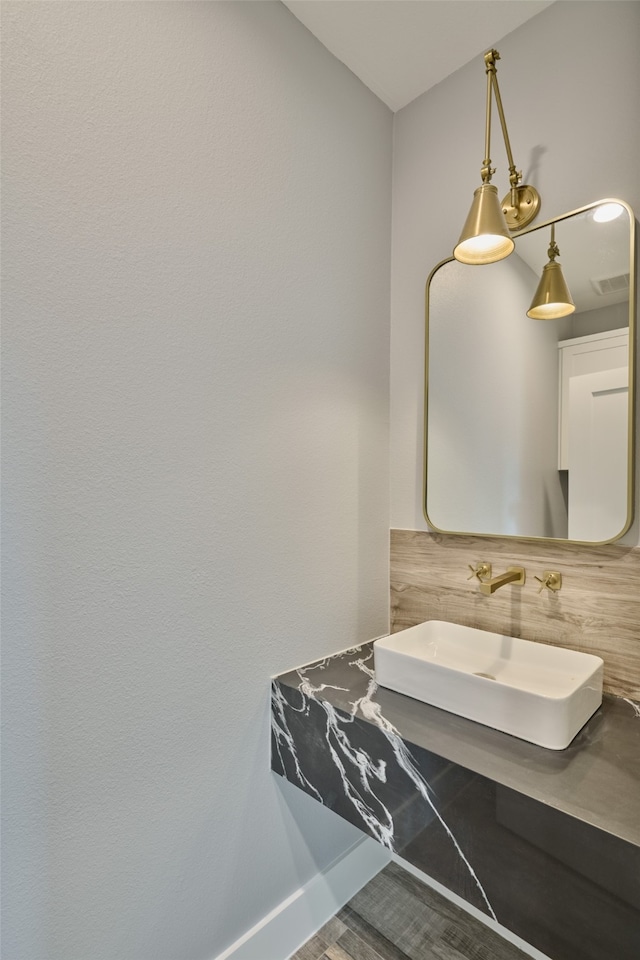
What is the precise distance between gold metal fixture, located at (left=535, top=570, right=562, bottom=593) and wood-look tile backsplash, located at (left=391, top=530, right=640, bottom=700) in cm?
1

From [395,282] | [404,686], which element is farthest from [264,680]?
[395,282]

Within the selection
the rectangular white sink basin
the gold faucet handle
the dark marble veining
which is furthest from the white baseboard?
the gold faucet handle

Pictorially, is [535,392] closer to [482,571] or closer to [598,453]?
[598,453]

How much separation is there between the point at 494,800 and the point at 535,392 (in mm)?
998

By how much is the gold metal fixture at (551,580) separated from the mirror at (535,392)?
0.33ft

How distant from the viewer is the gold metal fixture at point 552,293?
1.29 metres

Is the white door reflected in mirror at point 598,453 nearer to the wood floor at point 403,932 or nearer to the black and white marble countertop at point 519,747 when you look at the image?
the black and white marble countertop at point 519,747

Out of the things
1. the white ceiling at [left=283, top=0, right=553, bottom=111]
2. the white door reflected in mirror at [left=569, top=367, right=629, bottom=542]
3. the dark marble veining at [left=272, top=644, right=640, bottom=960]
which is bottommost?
the dark marble veining at [left=272, top=644, right=640, bottom=960]

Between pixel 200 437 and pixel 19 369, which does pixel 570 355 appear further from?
pixel 19 369

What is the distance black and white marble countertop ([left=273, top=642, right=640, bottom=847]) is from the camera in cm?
Answer: 79

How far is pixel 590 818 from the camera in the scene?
751 mm

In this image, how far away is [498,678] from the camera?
128 cm

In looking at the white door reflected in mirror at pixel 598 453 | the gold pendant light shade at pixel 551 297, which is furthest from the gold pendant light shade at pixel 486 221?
the white door reflected in mirror at pixel 598 453

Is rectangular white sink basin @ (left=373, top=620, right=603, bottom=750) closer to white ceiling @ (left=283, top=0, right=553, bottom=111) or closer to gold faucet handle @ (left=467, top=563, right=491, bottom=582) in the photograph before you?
gold faucet handle @ (left=467, top=563, right=491, bottom=582)
